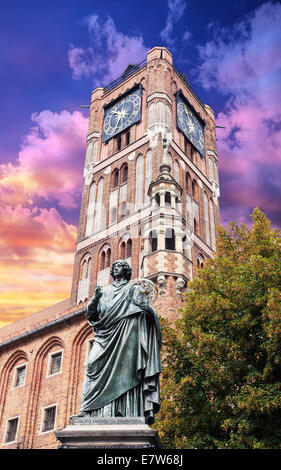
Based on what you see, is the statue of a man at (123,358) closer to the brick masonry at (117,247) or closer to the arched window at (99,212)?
the brick masonry at (117,247)

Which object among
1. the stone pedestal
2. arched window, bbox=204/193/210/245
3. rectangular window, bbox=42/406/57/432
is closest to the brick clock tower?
arched window, bbox=204/193/210/245

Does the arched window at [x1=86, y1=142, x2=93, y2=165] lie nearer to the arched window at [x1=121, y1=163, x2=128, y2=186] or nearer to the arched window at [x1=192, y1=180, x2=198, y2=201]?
the arched window at [x1=121, y1=163, x2=128, y2=186]

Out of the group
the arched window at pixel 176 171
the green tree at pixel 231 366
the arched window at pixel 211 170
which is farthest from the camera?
the arched window at pixel 211 170

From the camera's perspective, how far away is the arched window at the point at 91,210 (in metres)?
38.0

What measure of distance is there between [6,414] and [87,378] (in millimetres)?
24671

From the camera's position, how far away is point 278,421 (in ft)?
38.8

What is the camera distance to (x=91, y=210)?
3903cm

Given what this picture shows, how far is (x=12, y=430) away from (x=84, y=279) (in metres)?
11.3

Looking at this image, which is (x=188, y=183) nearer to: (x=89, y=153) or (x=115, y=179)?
(x=115, y=179)

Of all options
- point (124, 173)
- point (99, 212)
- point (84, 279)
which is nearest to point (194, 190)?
point (124, 173)

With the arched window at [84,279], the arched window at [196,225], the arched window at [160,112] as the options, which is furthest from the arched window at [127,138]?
the arched window at [84,279]

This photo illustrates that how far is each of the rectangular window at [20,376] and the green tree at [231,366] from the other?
1610 cm

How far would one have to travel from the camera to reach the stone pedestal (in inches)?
184
